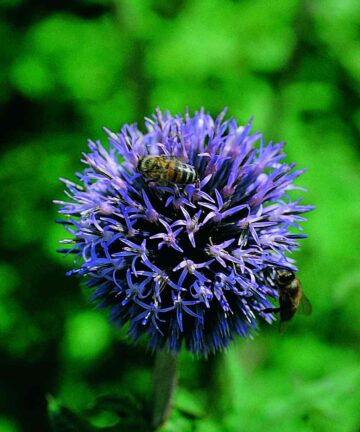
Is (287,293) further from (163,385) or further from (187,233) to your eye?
(163,385)

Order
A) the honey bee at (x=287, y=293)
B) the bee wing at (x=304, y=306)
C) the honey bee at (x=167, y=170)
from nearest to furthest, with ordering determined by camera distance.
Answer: the honey bee at (x=167, y=170) → the honey bee at (x=287, y=293) → the bee wing at (x=304, y=306)

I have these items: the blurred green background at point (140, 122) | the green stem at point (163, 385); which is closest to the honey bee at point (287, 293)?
the green stem at point (163, 385)

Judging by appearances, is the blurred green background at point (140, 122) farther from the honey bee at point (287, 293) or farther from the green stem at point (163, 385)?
the honey bee at point (287, 293)

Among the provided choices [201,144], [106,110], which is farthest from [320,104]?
Result: [201,144]

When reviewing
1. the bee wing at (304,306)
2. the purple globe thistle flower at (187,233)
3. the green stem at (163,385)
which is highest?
the purple globe thistle flower at (187,233)

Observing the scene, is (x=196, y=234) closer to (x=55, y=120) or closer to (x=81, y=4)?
(x=55, y=120)

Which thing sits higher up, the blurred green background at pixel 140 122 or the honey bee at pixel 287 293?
the blurred green background at pixel 140 122

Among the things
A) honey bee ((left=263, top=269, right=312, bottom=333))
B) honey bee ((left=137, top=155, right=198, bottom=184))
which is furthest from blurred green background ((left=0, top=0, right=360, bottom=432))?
honey bee ((left=137, top=155, right=198, bottom=184))
